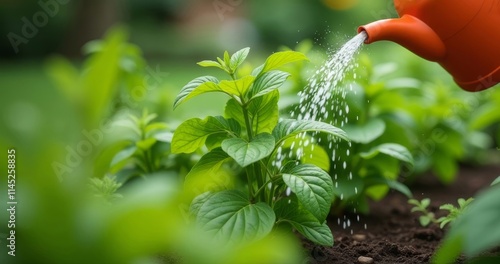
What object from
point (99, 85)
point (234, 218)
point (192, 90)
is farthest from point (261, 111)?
point (99, 85)

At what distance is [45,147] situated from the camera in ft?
2.28

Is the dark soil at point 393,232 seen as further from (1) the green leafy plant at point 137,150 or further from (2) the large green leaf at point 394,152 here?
(1) the green leafy plant at point 137,150

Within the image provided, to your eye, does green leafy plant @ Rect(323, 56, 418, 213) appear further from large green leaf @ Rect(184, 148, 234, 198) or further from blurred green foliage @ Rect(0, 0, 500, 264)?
large green leaf @ Rect(184, 148, 234, 198)

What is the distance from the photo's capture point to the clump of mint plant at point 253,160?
1481 millimetres

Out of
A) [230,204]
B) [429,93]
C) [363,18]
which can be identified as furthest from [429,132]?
[363,18]

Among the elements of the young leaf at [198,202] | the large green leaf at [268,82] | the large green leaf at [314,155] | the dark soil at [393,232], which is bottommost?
the dark soil at [393,232]

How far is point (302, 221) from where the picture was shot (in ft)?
5.36

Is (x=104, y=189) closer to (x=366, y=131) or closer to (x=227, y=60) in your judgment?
(x=227, y=60)

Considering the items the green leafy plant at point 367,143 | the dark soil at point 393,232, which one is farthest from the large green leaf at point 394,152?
the dark soil at point 393,232

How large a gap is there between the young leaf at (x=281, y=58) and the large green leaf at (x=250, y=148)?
19 centimetres

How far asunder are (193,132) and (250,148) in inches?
7.9

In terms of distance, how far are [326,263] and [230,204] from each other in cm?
34

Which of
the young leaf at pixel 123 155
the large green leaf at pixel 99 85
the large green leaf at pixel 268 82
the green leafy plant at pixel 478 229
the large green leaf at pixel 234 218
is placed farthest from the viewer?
the young leaf at pixel 123 155

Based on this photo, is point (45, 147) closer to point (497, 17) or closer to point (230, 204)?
point (230, 204)
